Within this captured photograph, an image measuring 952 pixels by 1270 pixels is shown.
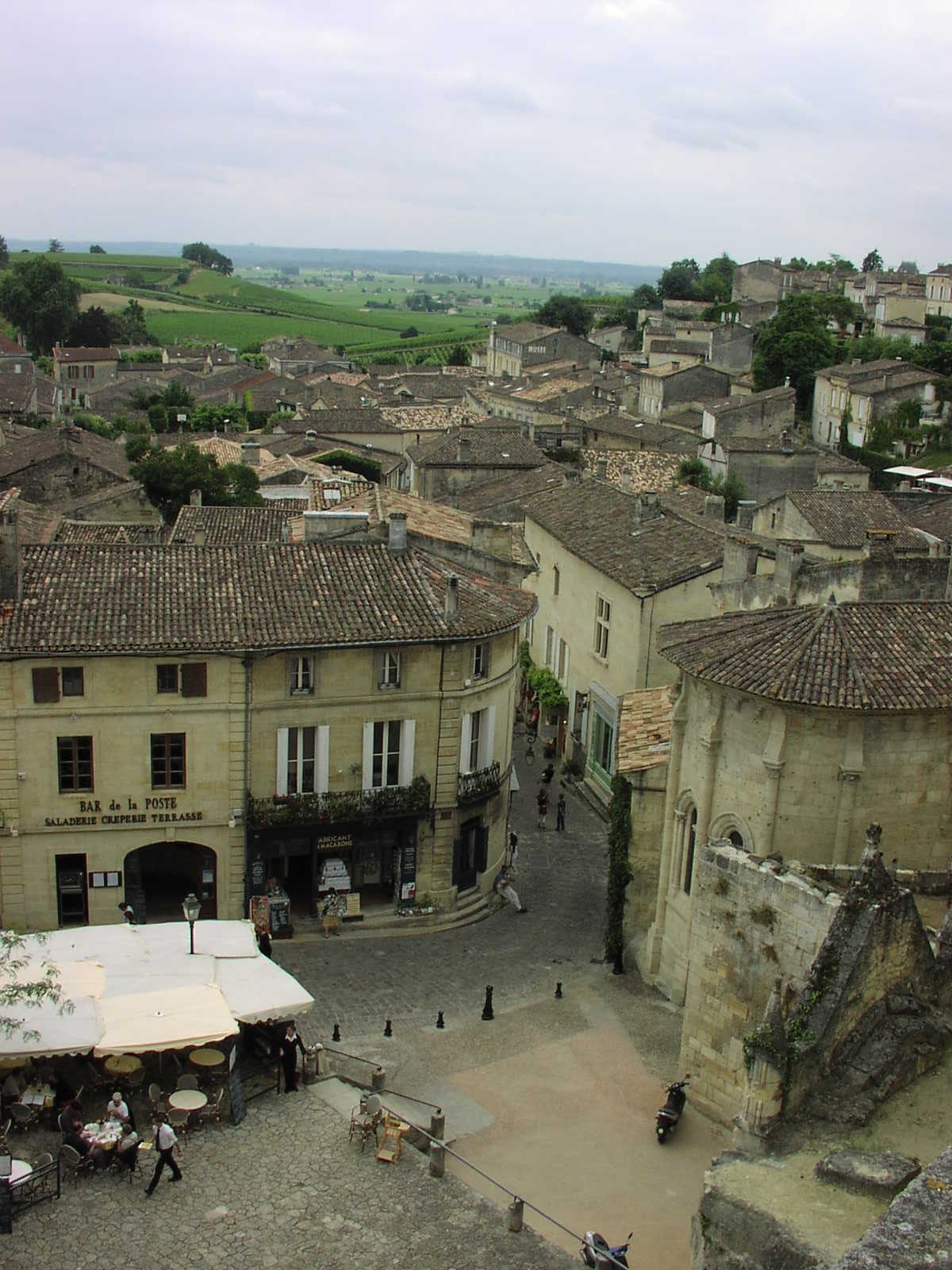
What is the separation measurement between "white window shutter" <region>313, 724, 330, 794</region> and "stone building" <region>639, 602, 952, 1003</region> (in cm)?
895

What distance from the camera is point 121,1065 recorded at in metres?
22.5

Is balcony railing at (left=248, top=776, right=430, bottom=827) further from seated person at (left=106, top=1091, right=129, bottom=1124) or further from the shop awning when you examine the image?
seated person at (left=106, top=1091, right=129, bottom=1124)

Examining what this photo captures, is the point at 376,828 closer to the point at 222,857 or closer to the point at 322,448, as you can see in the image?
the point at 222,857

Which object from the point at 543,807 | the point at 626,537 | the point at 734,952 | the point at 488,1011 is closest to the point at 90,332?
the point at 626,537

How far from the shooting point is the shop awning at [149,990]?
21.4 metres

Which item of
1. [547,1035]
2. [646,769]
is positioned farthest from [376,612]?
[547,1035]

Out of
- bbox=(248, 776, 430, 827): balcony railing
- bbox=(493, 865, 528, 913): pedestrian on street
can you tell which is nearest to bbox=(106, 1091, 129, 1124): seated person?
bbox=(248, 776, 430, 827): balcony railing

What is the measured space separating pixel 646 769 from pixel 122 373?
126m

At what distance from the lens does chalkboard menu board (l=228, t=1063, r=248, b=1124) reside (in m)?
22.0

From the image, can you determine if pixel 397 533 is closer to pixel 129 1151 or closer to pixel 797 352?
pixel 129 1151

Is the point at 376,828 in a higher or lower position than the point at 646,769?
lower

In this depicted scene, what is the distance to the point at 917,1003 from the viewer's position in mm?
19875

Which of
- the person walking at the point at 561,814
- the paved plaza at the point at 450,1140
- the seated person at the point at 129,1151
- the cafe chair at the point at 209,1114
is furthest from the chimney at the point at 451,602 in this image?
the seated person at the point at 129,1151

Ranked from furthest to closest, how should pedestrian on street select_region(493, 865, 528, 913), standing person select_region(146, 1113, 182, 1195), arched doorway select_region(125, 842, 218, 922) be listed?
pedestrian on street select_region(493, 865, 528, 913)
arched doorway select_region(125, 842, 218, 922)
standing person select_region(146, 1113, 182, 1195)
